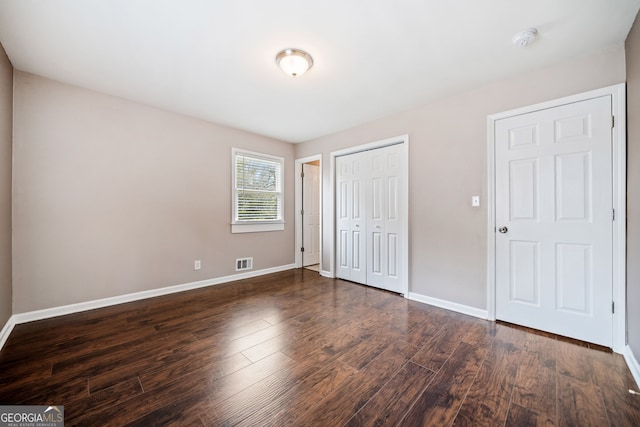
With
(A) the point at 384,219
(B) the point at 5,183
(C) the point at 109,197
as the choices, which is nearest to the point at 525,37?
(A) the point at 384,219

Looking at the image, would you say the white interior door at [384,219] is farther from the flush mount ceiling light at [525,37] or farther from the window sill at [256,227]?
the window sill at [256,227]

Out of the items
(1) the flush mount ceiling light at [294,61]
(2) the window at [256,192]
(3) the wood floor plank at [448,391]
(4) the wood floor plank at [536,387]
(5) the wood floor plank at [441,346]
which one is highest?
(1) the flush mount ceiling light at [294,61]

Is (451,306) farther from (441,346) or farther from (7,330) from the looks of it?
(7,330)

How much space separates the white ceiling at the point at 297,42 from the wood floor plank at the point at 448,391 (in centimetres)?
250

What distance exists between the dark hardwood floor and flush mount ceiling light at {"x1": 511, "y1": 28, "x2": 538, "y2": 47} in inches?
97.1

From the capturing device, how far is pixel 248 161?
14.1 feet

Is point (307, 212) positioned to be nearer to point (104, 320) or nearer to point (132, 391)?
point (104, 320)

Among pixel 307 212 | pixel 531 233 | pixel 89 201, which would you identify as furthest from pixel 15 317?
pixel 531 233

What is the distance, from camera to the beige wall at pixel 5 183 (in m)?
2.15

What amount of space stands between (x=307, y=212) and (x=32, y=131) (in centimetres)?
A: 381

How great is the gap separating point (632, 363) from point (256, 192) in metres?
4.47

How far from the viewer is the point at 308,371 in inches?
68.7

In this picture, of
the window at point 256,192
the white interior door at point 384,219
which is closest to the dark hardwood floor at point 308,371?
the white interior door at point 384,219

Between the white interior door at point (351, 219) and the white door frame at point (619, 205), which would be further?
the white interior door at point (351, 219)
